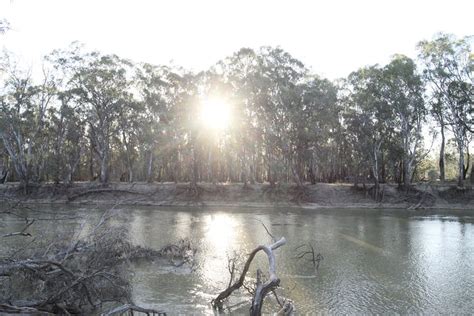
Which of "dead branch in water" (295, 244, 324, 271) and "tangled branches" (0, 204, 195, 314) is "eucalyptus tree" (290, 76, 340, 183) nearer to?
"dead branch in water" (295, 244, 324, 271)

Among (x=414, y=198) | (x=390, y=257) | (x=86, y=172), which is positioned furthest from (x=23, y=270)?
(x=86, y=172)

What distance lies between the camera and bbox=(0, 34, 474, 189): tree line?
146 ft

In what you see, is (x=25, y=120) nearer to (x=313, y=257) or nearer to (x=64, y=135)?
(x=64, y=135)

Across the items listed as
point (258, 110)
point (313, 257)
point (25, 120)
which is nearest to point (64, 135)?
point (25, 120)

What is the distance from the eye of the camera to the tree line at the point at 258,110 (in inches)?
1747

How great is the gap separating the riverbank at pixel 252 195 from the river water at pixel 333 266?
1441 centimetres

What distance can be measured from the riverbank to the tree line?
1.58 metres

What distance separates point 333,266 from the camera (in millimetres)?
15992

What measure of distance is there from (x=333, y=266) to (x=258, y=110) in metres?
31.5

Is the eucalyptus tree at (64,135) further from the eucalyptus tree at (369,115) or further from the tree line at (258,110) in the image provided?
the eucalyptus tree at (369,115)

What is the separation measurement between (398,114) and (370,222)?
1925 cm

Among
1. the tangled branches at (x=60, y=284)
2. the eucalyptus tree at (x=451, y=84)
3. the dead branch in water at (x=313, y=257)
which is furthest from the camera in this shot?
the eucalyptus tree at (x=451, y=84)

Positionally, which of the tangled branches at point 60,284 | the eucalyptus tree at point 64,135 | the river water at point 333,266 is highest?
the eucalyptus tree at point 64,135

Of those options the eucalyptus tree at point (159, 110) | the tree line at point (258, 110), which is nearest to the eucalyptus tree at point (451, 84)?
the tree line at point (258, 110)
